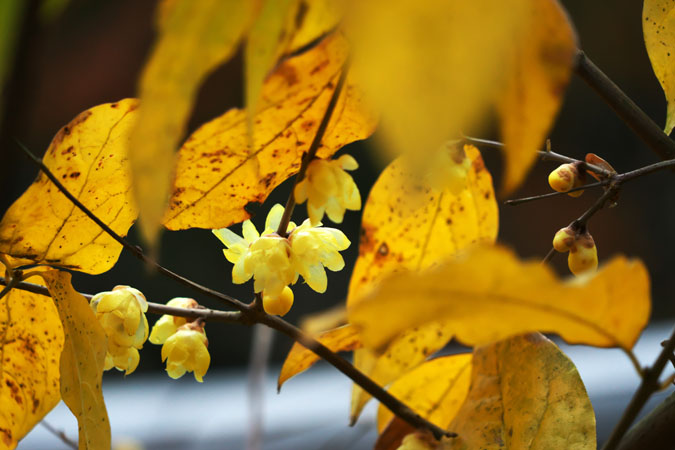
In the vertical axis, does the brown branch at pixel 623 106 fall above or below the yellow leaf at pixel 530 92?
below

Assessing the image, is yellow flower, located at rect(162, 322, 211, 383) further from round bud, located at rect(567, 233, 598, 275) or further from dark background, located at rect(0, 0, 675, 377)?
dark background, located at rect(0, 0, 675, 377)

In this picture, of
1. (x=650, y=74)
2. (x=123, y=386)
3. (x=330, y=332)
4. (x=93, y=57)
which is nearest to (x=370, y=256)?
(x=330, y=332)

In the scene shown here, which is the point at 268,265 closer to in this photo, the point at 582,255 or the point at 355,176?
the point at 582,255

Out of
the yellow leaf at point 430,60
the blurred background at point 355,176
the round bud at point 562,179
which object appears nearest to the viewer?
the yellow leaf at point 430,60

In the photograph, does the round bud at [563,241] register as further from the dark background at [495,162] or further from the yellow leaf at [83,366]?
the dark background at [495,162]

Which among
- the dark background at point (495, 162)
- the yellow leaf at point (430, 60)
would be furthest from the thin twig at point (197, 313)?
the dark background at point (495, 162)

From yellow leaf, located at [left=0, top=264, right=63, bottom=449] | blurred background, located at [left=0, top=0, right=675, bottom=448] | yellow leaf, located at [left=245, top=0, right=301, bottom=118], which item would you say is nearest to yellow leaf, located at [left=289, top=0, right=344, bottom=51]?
yellow leaf, located at [left=245, top=0, right=301, bottom=118]
